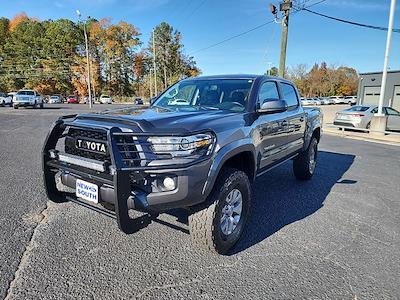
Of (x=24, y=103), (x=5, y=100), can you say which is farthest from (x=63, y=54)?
(x=24, y=103)

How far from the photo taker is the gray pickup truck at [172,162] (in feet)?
8.21

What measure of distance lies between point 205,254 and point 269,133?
1771 millimetres

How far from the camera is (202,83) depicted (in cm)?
432

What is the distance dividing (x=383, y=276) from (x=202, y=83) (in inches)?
123

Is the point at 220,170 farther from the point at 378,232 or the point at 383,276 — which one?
the point at 378,232

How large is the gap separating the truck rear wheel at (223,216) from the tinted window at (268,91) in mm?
1310

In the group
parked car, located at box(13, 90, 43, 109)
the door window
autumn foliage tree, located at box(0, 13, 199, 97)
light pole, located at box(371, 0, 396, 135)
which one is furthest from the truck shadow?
autumn foliage tree, located at box(0, 13, 199, 97)

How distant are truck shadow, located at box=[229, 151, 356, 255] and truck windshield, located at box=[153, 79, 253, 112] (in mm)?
1472

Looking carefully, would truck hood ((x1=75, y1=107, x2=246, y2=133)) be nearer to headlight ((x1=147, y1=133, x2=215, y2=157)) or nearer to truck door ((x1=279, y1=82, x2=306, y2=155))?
headlight ((x1=147, y1=133, x2=215, y2=157))

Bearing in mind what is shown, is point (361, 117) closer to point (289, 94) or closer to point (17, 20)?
point (289, 94)

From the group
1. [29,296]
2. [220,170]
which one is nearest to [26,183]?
[29,296]

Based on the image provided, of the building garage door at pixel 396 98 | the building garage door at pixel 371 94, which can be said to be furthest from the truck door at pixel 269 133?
the building garage door at pixel 371 94

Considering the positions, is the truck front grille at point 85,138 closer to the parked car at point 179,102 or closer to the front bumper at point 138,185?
the front bumper at point 138,185

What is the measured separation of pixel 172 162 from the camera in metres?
2.54
